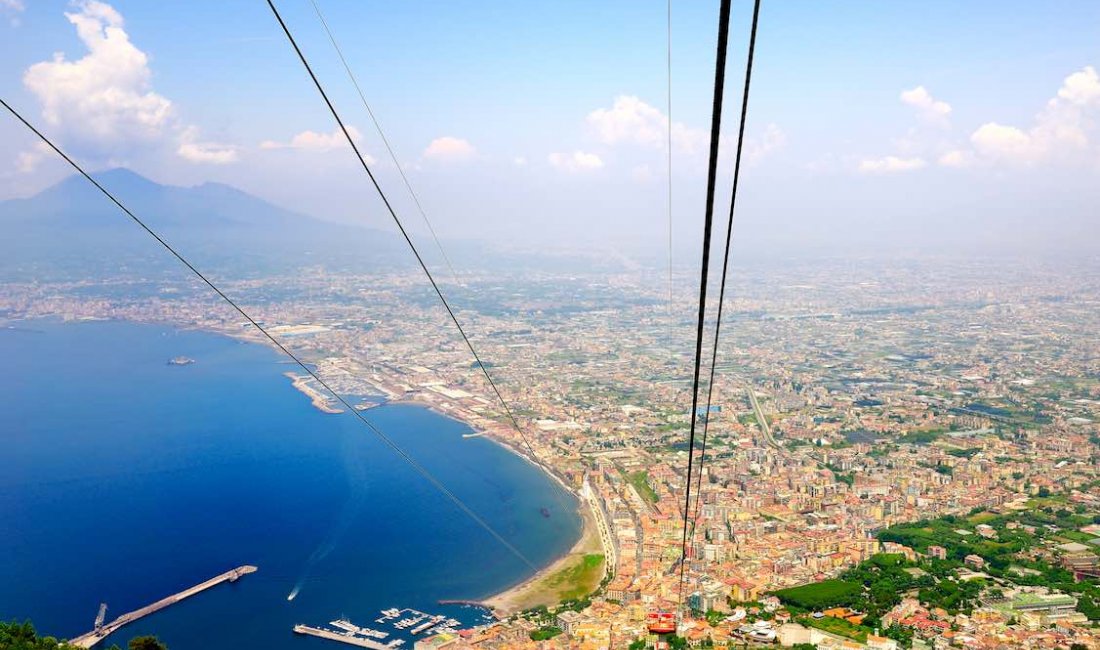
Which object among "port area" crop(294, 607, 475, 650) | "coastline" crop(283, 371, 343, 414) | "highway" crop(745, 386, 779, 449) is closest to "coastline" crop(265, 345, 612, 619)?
"port area" crop(294, 607, 475, 650)

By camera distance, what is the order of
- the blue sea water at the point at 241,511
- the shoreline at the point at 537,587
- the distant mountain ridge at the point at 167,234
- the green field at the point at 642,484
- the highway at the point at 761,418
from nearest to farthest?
1. the shoreline at the point at 537,587
2. the blue sea water at the point at 241,511
3. the green field at the point at 642,484
4. the highway at the point at 761,418
5. the distant mountain ridge at the point at 167,234

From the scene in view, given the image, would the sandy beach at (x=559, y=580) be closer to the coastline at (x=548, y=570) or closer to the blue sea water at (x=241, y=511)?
the coastline at (x=548, y=570)

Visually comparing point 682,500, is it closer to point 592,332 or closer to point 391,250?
point 592,332

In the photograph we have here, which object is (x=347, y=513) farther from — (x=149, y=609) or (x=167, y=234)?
(x=167, y=234)

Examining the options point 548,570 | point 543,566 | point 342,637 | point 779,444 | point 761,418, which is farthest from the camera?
point 761,418

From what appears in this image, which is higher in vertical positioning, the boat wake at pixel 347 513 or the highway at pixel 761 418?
the highway at pixel 761 418

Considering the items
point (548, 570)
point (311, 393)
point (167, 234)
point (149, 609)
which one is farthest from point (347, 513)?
point (167, 234)

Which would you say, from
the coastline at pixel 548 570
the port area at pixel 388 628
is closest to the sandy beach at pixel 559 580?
the coastline at pixel 548 570
